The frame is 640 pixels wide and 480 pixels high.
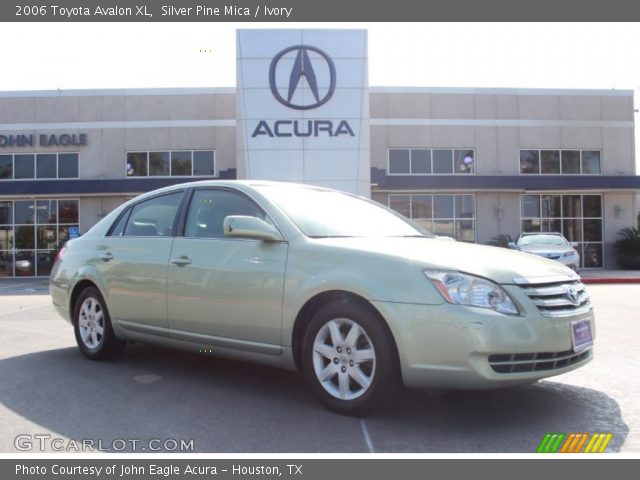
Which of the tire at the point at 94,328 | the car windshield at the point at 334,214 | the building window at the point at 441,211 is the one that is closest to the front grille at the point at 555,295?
the car windshield at the point at 334,214

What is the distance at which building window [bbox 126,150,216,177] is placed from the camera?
84.4ft

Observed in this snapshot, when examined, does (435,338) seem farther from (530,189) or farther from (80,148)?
(80,148)

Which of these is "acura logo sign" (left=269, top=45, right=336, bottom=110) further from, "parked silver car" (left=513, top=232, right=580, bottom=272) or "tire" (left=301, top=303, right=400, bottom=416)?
"tire" (left=301, top=303, right=400, bottom=416)

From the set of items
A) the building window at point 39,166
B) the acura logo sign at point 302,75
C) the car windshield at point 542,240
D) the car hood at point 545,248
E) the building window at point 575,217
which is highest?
the acura logo sign at point 302,75

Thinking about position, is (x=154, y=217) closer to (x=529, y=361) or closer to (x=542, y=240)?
(x=529, y=361)

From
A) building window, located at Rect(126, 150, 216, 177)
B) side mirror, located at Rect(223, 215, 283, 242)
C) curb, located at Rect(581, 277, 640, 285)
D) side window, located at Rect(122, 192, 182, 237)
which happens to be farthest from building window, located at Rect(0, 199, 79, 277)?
side mirror, located at Rect(223, 215, 283, 242)

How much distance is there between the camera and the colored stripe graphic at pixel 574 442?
136 inches

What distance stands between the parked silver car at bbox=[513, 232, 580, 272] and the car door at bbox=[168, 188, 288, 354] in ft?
39.9

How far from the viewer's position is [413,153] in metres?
26.0

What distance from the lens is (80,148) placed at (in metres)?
25.8

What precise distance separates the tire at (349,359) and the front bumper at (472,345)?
0.33ft

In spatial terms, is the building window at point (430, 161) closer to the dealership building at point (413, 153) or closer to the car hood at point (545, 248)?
the dealership building at point (413, 153)

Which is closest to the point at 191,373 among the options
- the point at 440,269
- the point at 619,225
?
the point at 440,269

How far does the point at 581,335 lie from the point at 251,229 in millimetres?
2358
